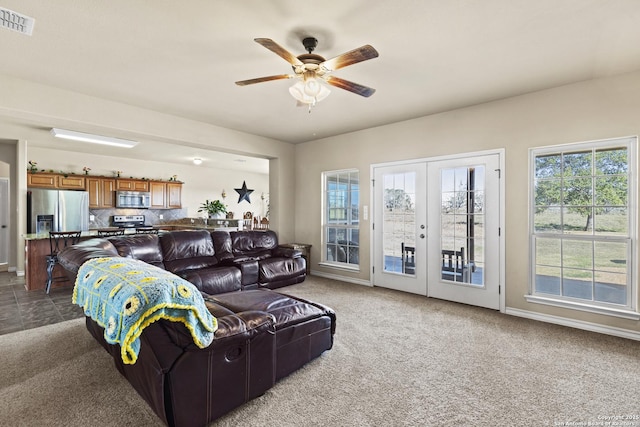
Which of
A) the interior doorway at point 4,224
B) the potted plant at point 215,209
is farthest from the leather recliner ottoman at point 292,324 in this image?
the interior doorway at point 4,224

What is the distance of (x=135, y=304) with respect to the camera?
1.40 meters

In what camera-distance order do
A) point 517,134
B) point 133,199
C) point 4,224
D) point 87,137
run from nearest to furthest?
1. point 517,134
2. point 87,137
3. point 4,224
4. point 133,199

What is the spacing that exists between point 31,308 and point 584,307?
21.9 feet

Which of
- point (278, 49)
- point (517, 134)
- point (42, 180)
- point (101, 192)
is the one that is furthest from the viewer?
point (101, 192)

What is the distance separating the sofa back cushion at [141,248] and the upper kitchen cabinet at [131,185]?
438cm

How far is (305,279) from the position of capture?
559 cm

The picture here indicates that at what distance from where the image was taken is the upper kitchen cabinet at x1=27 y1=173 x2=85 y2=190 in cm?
642

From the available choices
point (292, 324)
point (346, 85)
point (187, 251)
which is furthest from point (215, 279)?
point (346, 85)

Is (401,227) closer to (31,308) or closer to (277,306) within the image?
(277,306)

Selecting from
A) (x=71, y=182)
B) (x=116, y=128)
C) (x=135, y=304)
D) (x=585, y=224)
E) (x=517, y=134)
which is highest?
(x=116, y=128)

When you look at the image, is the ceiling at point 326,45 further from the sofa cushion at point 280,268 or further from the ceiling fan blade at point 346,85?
the sofa cushion at point 280,268

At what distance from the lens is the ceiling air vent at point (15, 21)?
86.3 inches

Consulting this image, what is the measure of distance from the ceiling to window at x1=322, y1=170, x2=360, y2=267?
1.90 meters

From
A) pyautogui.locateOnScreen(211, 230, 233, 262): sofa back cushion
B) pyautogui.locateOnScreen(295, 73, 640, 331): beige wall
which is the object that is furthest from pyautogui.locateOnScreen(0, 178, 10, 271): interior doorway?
pyautogui.locateOnScreen(295, 73, 640, 331): beige wall
